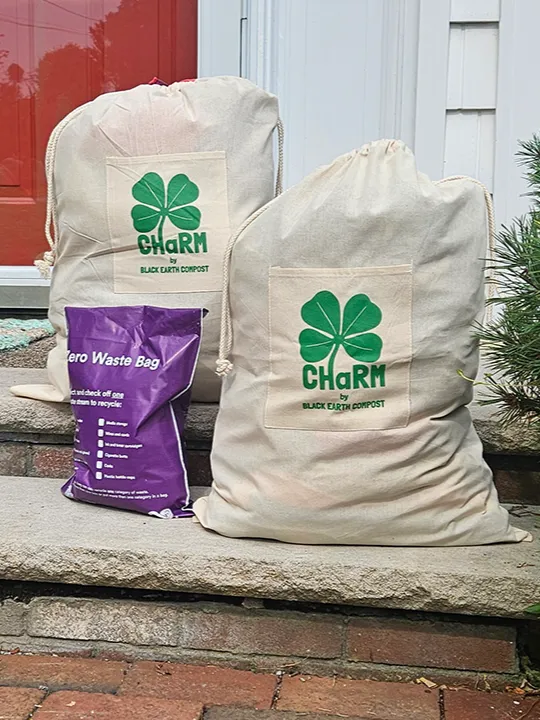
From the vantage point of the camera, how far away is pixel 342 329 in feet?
5.37

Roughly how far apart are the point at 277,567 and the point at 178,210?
30.2 inches

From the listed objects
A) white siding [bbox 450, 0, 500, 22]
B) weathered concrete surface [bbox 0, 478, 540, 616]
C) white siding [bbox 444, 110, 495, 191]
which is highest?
white siding [bbox 450, 0, 500, 22]

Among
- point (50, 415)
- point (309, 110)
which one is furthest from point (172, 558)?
point (309, 110)

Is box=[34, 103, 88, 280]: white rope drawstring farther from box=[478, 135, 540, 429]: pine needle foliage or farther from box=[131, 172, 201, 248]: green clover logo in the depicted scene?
box=[478, 135, 540, 429]: pine needle foliage

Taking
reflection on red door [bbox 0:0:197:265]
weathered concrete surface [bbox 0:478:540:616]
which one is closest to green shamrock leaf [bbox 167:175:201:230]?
weathered concrete surface [bbox 0:478:540:616]

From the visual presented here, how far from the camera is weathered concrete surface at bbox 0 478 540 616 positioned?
156 cm

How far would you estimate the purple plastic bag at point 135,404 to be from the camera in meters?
1.77

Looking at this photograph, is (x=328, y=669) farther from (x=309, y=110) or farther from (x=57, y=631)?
(x=309, y=110)

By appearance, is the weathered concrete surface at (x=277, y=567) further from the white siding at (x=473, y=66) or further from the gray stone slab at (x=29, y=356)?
the white siding at (x=473, y=66)

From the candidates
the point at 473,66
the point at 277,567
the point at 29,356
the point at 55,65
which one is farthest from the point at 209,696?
the point at 55,65

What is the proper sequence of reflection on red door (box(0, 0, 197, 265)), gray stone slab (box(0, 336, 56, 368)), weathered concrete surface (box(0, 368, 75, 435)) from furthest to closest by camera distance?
reflection on red door (box(0, 0, 197, 265)) → gray stone slab (box(0, 336, 56, 368)) → weathered concrete surface (box(0, 368, 75, 435))

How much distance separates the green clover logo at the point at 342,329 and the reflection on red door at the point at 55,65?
1666mm

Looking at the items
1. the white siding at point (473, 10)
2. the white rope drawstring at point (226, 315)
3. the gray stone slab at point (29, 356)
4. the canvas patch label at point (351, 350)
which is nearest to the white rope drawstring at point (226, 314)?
the white rope drawstring at point (226, 315)

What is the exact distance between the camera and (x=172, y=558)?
1.62 metres
